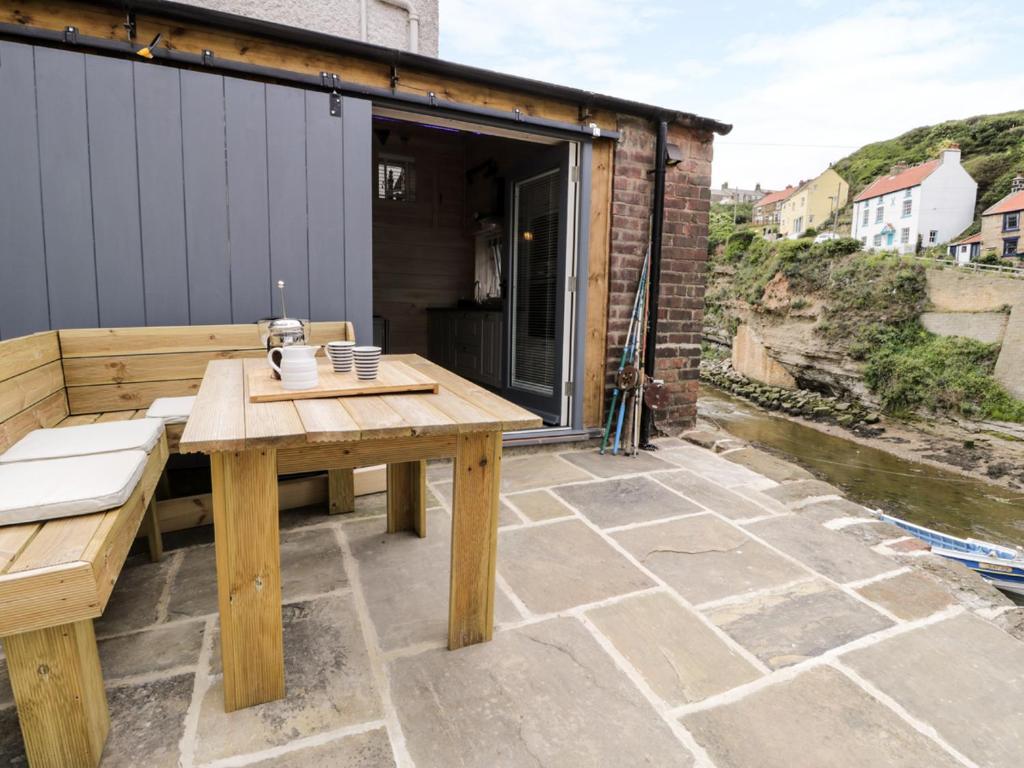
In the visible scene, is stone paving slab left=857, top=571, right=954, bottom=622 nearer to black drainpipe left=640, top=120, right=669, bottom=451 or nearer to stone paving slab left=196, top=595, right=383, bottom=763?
stone paving slab left=196, top=595, right=383, bottom=763

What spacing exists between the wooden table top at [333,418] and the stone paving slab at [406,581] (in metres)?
0.52

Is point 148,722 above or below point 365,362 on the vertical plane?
below

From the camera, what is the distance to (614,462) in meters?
3.37

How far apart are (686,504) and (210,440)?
2.22m

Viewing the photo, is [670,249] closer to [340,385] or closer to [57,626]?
[340,385]

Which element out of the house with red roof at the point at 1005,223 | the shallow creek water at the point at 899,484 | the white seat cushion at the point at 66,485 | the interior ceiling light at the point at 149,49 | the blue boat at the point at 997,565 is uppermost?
the house with red roof at the point at 1005,223

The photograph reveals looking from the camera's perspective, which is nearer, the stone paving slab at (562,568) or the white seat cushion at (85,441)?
the white seat cushion at (85,441)

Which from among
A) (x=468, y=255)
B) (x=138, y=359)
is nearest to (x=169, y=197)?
(x=138, y=359)

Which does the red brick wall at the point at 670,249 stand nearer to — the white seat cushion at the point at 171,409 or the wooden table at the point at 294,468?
the wooden table at the point at 294,468

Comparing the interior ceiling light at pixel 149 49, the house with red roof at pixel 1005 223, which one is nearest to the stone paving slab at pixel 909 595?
the interior ceiling light at pixel 149 49

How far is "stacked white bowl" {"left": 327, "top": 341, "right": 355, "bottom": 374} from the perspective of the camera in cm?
177

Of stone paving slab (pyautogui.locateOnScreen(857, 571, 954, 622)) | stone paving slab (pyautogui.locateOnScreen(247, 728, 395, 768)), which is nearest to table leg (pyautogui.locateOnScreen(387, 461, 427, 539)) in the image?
stone paving slab (pyautogui.locateOnScreen(247, 728, 395, 768))

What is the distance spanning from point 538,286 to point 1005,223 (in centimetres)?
3320

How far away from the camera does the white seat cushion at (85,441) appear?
1481 mm
